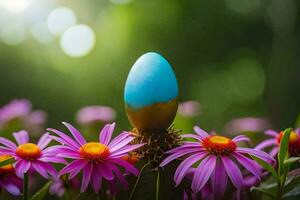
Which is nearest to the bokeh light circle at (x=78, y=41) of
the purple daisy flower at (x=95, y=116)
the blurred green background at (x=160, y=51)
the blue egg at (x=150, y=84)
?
the blurred green background at (x=160, y=51)

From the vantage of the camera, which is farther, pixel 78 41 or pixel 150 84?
pixel 78 41

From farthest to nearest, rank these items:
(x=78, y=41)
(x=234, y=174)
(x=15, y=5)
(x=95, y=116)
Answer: (x=78, y=41), (x=15, y=5), (x=95, y=116), (x=234, y=174)

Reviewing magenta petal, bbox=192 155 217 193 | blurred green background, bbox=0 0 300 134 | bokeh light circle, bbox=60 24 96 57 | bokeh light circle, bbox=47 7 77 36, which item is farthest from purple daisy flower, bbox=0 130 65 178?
bokeh light circle, bbox=47 7 77 36

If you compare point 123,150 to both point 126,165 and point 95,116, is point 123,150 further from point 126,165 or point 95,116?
point 95,116

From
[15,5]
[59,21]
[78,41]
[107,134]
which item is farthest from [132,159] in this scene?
[59,21]

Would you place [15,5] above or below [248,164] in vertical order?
above

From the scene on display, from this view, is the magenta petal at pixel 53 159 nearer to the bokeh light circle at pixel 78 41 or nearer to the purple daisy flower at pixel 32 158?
the purple daisy flower at pixel 32 158
